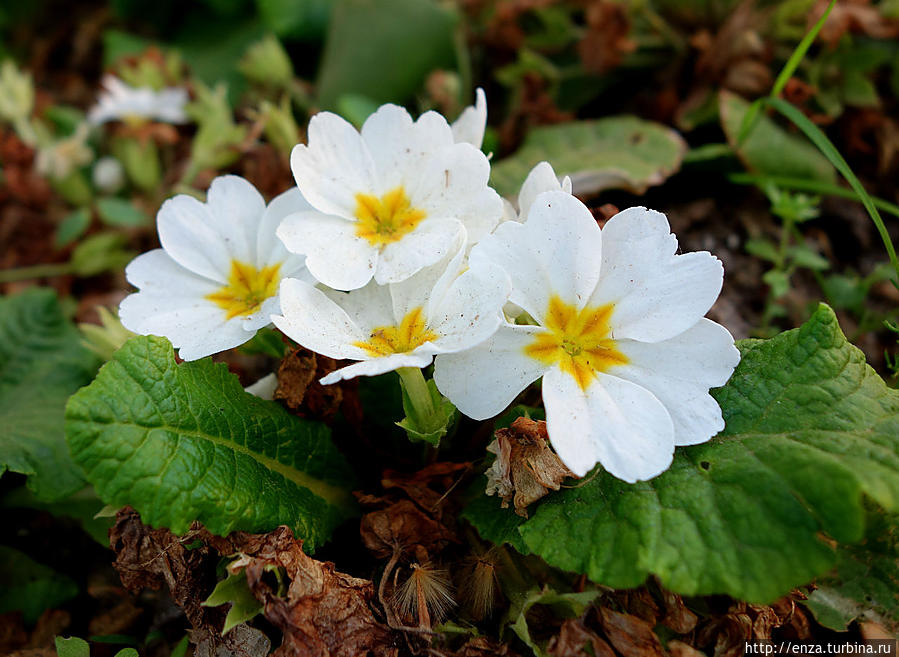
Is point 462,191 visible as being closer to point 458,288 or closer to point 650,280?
point 458,288

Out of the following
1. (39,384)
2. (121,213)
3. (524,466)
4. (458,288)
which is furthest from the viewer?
(121,213)

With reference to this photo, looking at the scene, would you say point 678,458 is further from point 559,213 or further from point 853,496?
point 559,213

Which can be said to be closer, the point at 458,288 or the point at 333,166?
the point at 458,288

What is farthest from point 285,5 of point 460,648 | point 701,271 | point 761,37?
point 460,648

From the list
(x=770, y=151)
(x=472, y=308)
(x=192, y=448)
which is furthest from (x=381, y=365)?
(x=770, y=151)

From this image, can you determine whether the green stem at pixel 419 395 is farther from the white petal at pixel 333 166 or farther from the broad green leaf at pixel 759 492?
the white petal at pixel 333 166

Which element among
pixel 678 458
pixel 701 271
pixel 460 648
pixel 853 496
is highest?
pixel 701 271

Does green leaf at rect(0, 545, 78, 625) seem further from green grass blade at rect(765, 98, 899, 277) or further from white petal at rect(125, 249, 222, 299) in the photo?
green grass blade at rect(765, 98, 899, 277)
